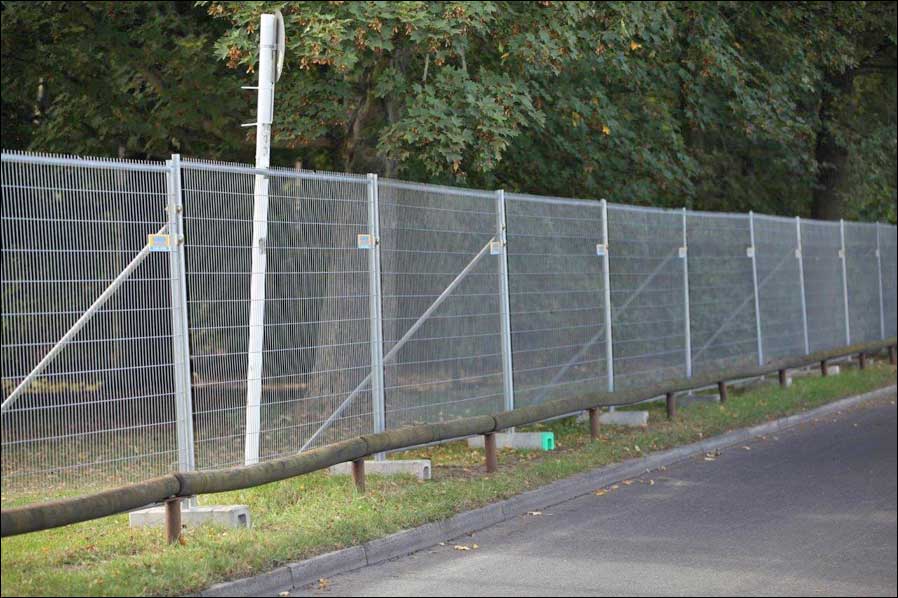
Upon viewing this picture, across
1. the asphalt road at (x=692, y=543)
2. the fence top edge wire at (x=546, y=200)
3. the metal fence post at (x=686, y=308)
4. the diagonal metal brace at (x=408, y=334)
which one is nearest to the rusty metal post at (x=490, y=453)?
the asphalt road at (x=692, y=543)

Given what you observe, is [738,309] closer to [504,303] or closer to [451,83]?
[451,83]

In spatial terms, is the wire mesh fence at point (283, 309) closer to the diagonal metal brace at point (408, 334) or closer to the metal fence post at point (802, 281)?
the diagonal metal brace at point (408, 334)

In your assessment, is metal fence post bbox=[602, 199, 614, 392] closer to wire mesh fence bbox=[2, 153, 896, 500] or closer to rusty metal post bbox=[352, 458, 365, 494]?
wire mesh fence bbox=[2, 153, 896, 500]

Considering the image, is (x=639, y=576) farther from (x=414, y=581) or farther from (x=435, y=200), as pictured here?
(x=435, y=200)

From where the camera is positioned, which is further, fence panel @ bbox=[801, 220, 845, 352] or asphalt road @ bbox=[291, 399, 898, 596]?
fence panel @ bbox=[801, 220, 845, 352]

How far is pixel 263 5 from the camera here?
1387 cm

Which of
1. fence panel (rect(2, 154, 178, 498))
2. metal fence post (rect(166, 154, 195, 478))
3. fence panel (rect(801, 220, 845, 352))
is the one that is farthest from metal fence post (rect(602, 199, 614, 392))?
fence panel (rect(801, 220, 845, 352))

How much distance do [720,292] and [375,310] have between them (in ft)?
30.6

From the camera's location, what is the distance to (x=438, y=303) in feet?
40.6

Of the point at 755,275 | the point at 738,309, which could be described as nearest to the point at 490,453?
the point at 738,309

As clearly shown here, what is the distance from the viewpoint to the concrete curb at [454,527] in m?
7.90

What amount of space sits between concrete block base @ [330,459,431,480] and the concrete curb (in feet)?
3.10

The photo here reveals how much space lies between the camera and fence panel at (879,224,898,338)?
2816cm

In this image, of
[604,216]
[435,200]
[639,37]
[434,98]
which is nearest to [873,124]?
[639,37]
